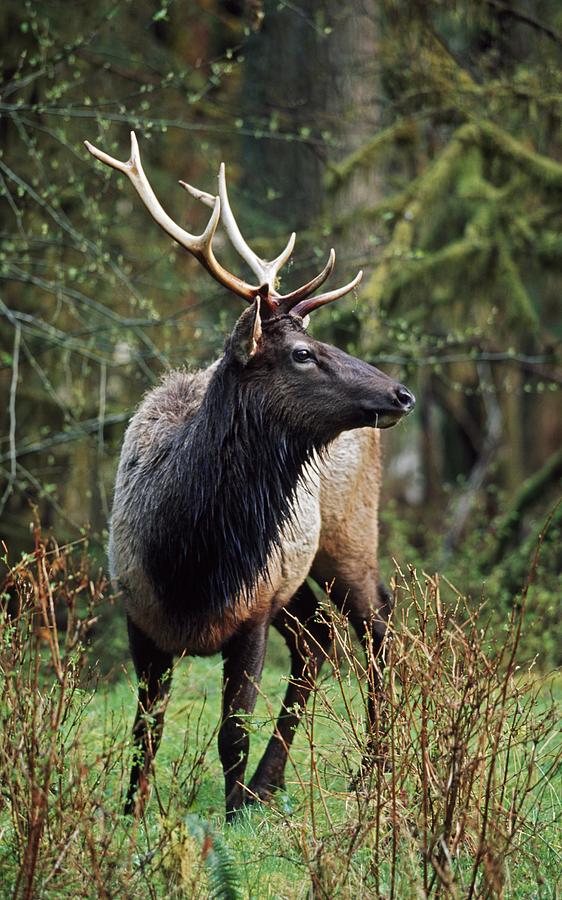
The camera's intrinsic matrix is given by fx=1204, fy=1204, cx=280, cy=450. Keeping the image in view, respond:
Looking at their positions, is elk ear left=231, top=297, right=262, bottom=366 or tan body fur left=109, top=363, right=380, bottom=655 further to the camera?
tan body fur left=109, top=363, right=380, bottom=655

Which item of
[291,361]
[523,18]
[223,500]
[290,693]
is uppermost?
[523,18]

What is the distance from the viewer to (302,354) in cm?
533

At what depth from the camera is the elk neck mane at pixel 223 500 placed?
214 inches

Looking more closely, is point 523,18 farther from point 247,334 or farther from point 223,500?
point 223,500

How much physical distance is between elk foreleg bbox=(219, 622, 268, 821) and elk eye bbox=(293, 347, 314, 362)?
1.33 m

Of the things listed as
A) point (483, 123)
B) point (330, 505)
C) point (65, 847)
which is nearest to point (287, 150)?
point (483, 123)

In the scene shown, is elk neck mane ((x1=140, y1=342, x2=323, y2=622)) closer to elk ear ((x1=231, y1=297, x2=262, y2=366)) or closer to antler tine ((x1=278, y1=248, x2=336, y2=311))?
elk ear ((x1=231, y1=297, x2=262, y2=366))

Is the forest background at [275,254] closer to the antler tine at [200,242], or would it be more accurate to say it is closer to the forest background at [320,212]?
Result: the forest background at [320,212]

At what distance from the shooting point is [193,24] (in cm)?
1430

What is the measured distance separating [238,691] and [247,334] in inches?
66.3

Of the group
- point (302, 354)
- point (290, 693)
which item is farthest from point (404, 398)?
point (290, 693)

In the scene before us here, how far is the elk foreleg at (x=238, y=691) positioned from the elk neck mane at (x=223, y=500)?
0.28 metres

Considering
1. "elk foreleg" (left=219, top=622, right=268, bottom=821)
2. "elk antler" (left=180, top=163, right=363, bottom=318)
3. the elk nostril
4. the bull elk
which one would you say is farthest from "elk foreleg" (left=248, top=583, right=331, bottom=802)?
"elk antler" (left=180, top=163, right=363, bottom=318)

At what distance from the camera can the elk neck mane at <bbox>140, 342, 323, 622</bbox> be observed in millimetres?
5426
